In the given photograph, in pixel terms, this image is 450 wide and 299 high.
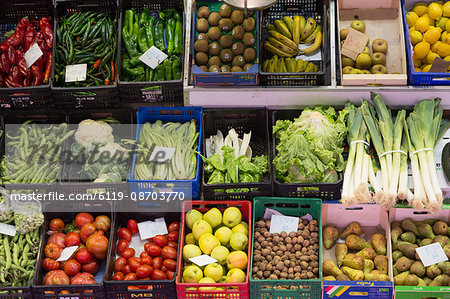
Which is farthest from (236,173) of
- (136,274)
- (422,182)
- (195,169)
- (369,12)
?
(369,12)

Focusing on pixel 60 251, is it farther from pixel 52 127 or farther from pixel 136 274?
pixel 52 127

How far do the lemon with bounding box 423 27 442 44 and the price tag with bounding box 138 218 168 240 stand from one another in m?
2.66

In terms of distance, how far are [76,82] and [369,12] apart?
2621 millimetres

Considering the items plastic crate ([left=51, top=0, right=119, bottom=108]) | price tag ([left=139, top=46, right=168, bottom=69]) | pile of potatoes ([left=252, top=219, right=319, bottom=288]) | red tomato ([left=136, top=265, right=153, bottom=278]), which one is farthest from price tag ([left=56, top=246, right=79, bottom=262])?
price tag ([left=139, top=46, right=168, bottom=69])

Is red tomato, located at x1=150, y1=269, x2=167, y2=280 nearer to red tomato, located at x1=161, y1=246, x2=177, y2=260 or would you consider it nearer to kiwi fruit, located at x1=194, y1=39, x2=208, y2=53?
red tomato, located at x1=161, y1=246, x2=177, y2=260

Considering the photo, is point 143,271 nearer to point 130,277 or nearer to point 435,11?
point 130,277

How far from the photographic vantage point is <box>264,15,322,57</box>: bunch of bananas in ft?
15.1

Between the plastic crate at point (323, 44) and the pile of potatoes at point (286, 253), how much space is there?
44.1 inches

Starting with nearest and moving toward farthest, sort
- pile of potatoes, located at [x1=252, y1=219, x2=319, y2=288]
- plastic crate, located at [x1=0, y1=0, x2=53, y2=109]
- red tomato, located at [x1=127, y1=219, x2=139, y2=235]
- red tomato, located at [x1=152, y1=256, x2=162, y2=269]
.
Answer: pile of potatoes, located at [x1=252, y1=219, x2=319, y2=288], red tomato, located at [x1=152, y1=256, x2=162, y2=269], red tomato, located at [x1=127, y1=219, x2=139, y2=235], plastic crate, located at [x1=0, y1=0, x2=53, y2=109]

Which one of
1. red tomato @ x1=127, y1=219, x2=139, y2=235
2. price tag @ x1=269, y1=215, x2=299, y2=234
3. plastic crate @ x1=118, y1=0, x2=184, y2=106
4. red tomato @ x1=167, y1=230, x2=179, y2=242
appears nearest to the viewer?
price tag @ x1=269, y1=215, x2=299, y2=234

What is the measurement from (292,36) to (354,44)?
1.72 feet

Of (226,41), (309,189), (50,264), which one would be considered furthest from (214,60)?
(50,264)

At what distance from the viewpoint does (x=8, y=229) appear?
4148 millimetres

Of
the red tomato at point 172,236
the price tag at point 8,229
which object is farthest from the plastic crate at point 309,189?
the price tag at point 8,229
